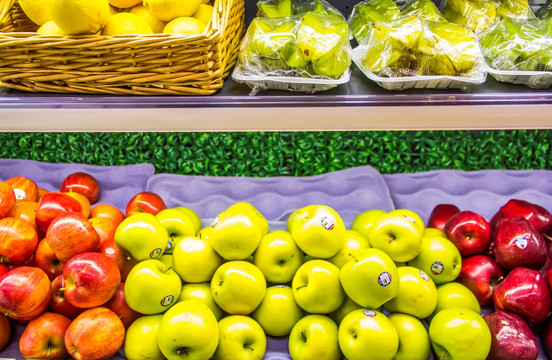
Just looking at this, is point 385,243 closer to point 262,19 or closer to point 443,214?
point 443,214

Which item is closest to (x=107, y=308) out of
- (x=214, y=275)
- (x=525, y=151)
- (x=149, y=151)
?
(x=214, y=275)

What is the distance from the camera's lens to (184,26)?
3.12 feet

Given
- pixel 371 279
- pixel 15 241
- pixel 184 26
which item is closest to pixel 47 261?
pixel 15 241

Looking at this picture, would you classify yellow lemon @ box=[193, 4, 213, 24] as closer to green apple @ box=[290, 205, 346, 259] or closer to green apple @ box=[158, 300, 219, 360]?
green apple @ box=[290, 205, 346, 259]

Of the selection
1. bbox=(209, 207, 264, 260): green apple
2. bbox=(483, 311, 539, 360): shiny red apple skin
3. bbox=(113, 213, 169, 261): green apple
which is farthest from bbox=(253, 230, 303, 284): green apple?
bbox=(483, 311, 539, 360): shiny red apple skin

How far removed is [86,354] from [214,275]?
315 mm

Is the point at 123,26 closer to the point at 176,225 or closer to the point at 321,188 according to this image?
the point at 176,225

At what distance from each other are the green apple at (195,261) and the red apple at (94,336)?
0.61ft

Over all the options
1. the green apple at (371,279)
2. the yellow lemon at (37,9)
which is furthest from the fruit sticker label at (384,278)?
the yellow lemon at (37,9)

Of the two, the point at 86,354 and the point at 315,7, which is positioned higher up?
the point at 315,7

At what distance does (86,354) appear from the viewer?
3.22 ft

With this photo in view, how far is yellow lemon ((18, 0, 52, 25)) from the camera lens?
3.17 feet

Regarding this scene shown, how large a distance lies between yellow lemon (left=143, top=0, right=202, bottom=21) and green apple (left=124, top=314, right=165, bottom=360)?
27.0 inches

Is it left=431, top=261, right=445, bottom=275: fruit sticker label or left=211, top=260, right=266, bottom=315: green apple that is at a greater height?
left=211, top=260, right=266, bottom=315: green apple
